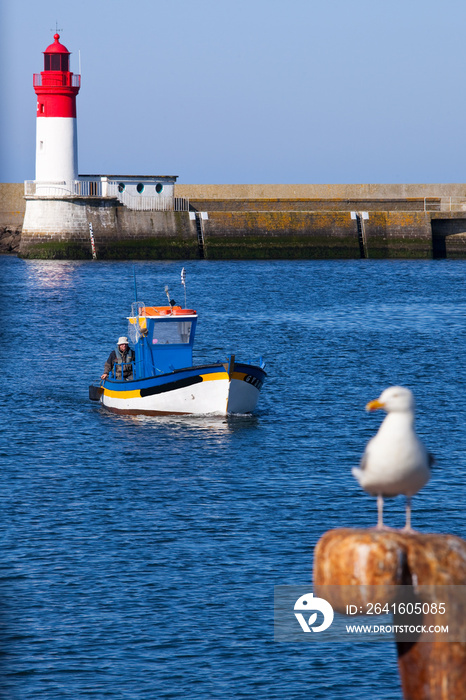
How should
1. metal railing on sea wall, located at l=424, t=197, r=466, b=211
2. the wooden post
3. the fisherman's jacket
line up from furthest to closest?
metal railing on sea wall, located at l=424, t=197, r=466, b=211 → the fisherman's jacket → the wooden post

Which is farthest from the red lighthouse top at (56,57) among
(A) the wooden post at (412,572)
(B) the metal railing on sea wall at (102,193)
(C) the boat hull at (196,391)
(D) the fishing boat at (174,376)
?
(A) the wooden post at (412,572)

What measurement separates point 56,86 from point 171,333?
4443cm

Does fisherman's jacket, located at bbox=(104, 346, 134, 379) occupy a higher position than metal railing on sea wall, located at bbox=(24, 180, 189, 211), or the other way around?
metal railing on sea wall, located at bbox=(24, 180, 189, 211)

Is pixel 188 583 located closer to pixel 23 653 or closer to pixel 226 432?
pixel 23 653

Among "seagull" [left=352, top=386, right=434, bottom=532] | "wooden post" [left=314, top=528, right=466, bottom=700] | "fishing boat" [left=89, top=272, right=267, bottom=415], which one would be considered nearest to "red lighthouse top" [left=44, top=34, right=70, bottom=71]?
"fishing boat" [left=89, top=272, right=267, bottom=415]

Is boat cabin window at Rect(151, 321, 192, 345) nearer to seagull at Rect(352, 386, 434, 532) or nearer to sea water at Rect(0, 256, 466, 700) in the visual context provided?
sea water at Rect(0, 256, 466, 700)

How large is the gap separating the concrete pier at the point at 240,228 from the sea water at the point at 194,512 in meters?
27.5

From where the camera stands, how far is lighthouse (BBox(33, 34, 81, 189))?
66750 mm

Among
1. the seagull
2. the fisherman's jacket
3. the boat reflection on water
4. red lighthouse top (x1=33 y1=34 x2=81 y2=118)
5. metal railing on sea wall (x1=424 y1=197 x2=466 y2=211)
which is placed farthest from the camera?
metal railing on sea wall (x1=424 y1=197 x2=466 y2=211)

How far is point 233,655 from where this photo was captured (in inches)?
508

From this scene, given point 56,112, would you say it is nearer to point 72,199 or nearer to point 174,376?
point 72,199

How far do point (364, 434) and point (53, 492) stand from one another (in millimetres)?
9255

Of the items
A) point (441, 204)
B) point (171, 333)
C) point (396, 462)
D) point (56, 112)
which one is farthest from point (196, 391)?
point (441, 204)

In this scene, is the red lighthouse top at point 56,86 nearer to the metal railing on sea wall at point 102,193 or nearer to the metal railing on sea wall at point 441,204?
the metal railing on sea wall at point 102,193
